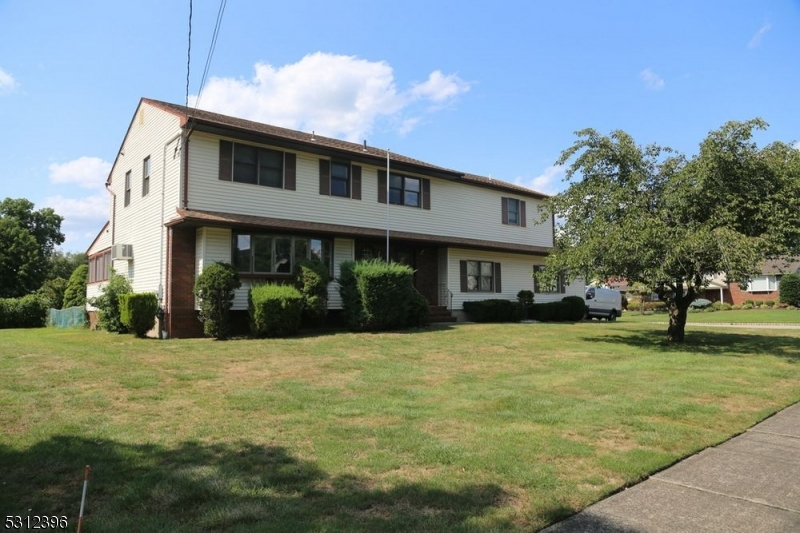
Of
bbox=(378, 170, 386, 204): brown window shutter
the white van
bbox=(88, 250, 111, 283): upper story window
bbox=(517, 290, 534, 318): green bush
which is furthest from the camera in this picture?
the white van

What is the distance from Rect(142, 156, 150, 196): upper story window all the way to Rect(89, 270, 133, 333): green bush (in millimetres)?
3278

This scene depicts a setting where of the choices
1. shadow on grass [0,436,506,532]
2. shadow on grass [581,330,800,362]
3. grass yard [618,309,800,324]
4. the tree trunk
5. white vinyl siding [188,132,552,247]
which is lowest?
shadow on grass [0,436,506,532]

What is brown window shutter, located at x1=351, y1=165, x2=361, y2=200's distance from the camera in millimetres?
20094

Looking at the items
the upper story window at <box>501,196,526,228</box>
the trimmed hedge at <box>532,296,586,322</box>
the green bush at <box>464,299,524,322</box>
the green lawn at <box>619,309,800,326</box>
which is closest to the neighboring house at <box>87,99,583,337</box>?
the upper story window at <box>501,196,526,228</box>

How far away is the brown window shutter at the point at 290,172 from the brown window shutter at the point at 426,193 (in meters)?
6.17

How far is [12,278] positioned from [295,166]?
145 ft

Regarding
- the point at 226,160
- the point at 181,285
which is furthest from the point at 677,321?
the point at 181,285

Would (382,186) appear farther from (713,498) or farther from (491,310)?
(713,498)

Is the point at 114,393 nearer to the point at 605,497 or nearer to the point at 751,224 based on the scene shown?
the point at 605,497

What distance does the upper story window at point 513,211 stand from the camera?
2623 centimetres

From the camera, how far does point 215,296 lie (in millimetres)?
15336

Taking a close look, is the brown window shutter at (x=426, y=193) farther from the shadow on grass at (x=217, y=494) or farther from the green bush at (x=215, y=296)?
the shadow on grass at (x=217, y=494)

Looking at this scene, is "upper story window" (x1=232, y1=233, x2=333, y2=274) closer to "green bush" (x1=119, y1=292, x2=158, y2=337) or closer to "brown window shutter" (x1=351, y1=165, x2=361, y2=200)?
"brown window shutter" (x1=351, y1=165, x2=361, y2=200)

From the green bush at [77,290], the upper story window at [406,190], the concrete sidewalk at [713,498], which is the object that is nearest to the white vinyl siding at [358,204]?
the upper story window at [406,190]
